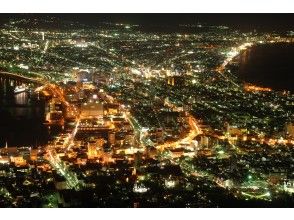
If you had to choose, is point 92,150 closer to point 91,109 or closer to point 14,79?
point 91,109

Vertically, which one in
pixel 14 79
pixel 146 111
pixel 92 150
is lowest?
pixel 92 150

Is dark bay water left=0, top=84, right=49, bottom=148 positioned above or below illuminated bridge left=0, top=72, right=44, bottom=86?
below

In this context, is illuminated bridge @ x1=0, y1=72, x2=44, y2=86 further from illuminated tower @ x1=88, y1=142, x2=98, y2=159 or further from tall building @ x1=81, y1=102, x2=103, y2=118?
illuminated tower @ x1=88, y1=142, x2=98, y2=159

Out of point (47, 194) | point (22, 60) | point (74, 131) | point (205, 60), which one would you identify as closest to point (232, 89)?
point (205, 60)

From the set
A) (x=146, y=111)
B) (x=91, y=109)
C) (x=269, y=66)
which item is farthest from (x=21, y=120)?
(x=269, y=66)

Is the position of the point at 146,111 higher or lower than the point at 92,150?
higher

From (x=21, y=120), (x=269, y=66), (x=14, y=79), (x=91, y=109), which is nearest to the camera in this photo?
(x=21, y=120)

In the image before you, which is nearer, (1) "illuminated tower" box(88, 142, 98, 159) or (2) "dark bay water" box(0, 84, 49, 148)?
(1) "illuminated tower" box(88, 142, 98, 159)

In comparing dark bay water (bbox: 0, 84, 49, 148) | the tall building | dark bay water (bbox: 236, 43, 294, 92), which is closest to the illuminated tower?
dark bay water (bbox: 0, 84, 49, 148)
